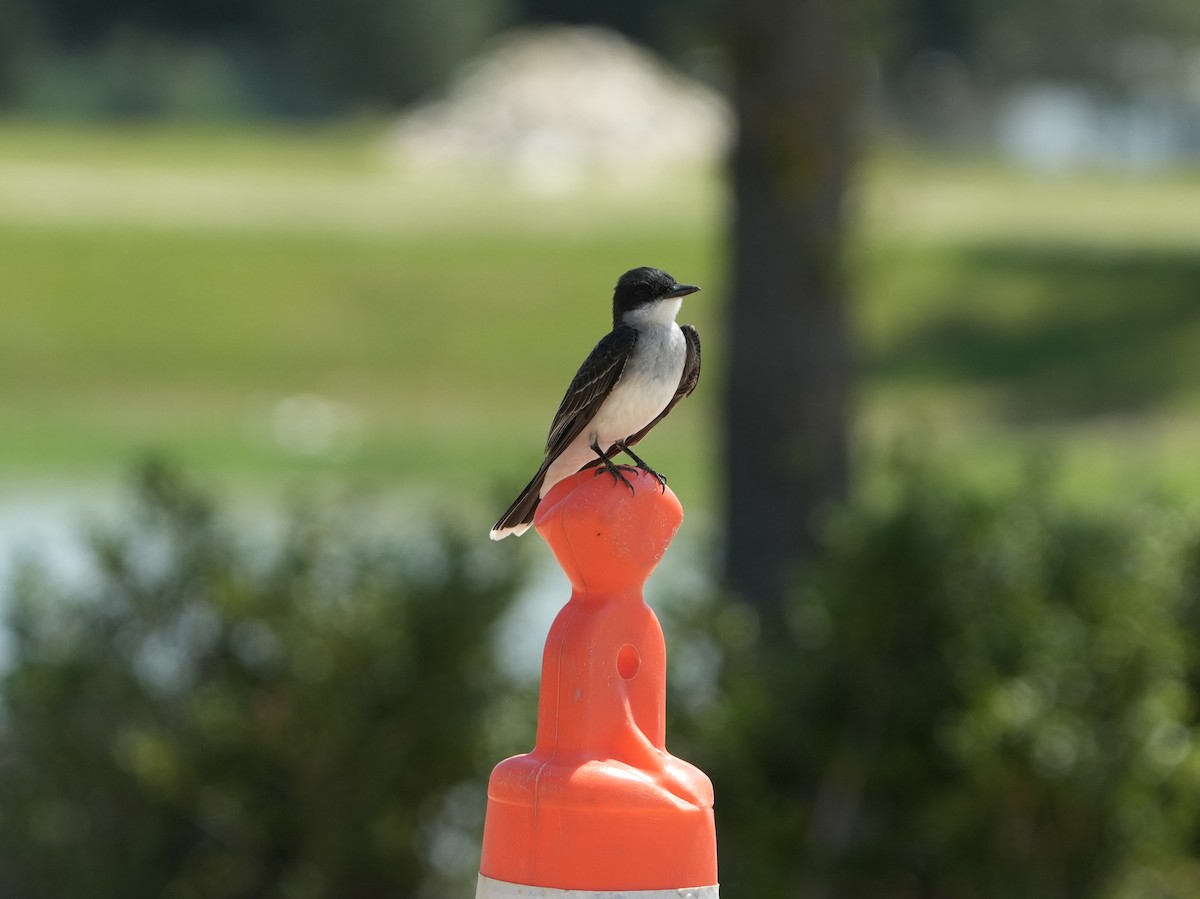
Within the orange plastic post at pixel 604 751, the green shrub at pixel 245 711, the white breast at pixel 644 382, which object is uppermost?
the white breast at pixel 644 382

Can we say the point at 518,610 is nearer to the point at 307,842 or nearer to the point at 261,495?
the point at 307,842

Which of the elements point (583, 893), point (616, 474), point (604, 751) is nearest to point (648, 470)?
point (616, 474)

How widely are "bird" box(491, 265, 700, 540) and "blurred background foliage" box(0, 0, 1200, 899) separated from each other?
260cm

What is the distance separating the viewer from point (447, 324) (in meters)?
32.1

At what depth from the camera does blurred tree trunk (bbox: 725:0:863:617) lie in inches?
307

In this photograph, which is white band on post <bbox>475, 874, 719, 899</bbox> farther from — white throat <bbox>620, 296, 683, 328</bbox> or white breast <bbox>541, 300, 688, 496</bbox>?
white throat <bbox>620, 296, 683, 328</bbox>

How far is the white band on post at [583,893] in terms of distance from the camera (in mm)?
2512

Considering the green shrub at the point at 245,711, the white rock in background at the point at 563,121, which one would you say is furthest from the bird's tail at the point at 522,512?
the white rock in background at the point at 563,121

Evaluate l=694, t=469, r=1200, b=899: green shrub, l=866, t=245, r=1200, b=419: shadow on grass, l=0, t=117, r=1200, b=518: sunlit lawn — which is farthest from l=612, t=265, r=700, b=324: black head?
l=866, t=245, r=1200, b=419: shadow on grass

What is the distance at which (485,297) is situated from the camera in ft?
110

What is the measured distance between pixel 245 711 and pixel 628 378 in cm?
354

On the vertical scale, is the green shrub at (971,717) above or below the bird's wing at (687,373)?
below

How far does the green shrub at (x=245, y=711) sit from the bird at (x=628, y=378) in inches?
125

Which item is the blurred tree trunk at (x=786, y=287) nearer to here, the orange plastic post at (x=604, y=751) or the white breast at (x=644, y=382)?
the white breast at (x=644, y=382)
